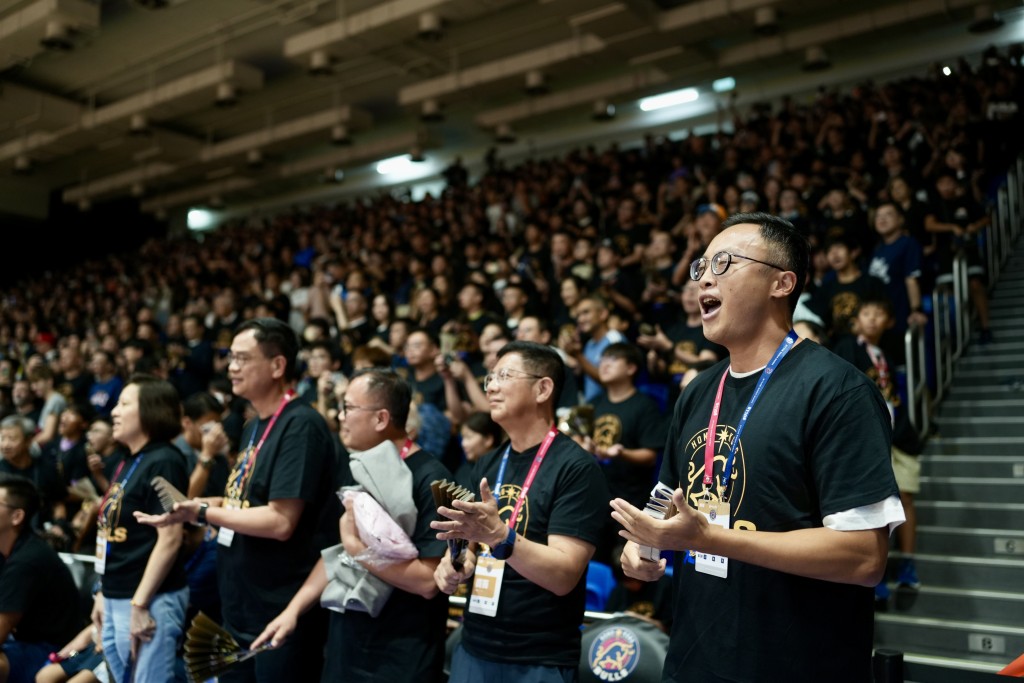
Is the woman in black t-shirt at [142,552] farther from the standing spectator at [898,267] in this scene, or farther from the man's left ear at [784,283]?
the standing spectator at [898,267]

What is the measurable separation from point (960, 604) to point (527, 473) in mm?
2590

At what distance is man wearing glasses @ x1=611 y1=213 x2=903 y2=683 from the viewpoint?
A: 1.45 m

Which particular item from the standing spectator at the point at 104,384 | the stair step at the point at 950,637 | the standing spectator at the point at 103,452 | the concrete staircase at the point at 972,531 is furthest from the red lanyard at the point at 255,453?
the standing spectator at the point at 104,384

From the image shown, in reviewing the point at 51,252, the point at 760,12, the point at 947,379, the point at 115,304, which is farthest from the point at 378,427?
the point at 51,252

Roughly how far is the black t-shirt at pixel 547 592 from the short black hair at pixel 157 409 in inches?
71.4

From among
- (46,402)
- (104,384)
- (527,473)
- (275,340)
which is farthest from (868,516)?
(46,402)

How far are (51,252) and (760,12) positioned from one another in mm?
15107

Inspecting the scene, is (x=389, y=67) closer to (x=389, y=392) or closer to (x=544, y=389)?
(x=389, y=392)

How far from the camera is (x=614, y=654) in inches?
114

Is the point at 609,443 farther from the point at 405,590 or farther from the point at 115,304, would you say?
the point at 115,304

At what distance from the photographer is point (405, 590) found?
8.71 ft

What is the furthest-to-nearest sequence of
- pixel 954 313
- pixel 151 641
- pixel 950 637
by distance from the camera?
pixel 954 313 < pixel 950 637 < pixel 151 641

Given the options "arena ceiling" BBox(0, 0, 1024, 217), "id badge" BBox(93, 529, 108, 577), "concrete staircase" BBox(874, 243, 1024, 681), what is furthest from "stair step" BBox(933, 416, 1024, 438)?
"arena ceiling" BBox(0, 0, 1024, 217)

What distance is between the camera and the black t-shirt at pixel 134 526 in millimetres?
3375
